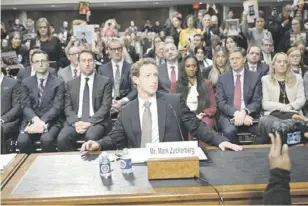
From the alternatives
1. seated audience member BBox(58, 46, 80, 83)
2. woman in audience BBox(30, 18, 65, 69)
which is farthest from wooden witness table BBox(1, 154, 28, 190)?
woman in audience BBox(30, 18, 65, 69)

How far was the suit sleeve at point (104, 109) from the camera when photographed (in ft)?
12.8

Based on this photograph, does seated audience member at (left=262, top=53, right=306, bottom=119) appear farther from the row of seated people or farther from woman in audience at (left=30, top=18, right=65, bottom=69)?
woman in audience at (left=30, top=18, right=65, bottom=69)

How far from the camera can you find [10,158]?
2408mm

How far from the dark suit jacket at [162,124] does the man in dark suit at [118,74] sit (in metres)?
1.58

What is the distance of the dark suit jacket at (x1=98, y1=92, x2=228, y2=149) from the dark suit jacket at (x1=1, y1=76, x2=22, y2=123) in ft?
5.25

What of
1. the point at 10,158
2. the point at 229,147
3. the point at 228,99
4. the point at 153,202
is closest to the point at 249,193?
the point at 153,202

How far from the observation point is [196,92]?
4055mm

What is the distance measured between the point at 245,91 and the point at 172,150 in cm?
228

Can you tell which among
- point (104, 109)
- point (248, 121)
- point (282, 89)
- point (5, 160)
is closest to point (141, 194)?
point (5, 160)

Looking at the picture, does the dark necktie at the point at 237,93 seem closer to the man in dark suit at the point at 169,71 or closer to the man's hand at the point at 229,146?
the man in dark suit at the point at 169,71

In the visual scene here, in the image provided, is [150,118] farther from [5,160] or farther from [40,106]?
[40,106]

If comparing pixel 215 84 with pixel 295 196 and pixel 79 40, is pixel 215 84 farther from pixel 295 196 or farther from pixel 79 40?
pixel 295 196

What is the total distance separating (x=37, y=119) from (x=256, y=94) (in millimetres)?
1965

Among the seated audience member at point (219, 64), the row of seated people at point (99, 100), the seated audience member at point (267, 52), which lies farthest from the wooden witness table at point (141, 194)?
the seated audience member at point (267, 52)
